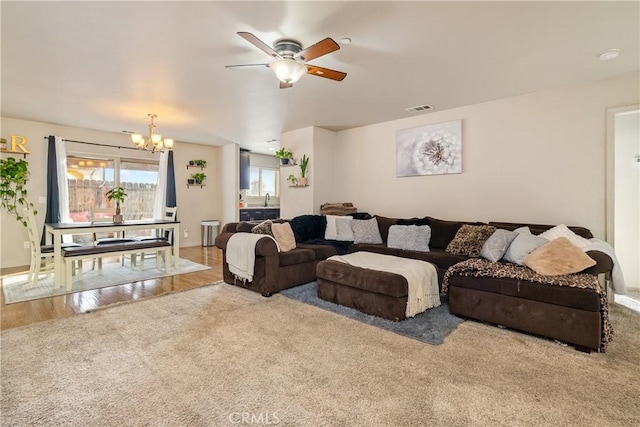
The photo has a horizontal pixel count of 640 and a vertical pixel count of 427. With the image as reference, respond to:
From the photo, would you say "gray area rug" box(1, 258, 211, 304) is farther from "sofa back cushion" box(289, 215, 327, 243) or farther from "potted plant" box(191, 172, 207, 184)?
"potted plant" box(191, 172, 207, 184)

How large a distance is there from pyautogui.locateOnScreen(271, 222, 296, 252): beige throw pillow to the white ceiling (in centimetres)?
175

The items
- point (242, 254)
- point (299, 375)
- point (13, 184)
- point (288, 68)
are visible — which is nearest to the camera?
point (299, 375)

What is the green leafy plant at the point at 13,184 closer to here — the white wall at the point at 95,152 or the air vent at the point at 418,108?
the white wall at the point at 95,152

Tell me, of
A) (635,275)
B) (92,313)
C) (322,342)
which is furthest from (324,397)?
(635,275)

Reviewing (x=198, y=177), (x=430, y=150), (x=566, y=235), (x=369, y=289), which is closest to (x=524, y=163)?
(x=566, y=235)

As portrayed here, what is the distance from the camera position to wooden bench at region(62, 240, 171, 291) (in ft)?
12.3

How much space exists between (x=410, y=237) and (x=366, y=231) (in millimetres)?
756

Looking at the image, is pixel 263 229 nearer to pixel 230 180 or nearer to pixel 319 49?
pixel 319 49

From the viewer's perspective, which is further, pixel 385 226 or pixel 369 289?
pixel 385 226

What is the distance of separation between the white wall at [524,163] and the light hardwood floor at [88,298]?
3316mm

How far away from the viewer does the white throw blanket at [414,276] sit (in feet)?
9.45

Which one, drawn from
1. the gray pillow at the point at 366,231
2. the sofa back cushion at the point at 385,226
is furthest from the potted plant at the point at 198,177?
the sofa back cushion at the point at 385,226

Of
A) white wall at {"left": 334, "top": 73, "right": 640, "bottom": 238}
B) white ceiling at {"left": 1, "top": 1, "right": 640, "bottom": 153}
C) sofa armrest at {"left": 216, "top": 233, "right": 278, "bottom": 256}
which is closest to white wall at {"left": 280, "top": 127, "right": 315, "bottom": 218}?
white ceiling at {"left": 1, "top": 1, "right": 640, "bottom": 153}

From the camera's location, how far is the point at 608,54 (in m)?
2.77
